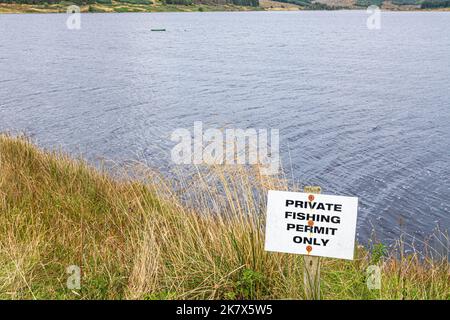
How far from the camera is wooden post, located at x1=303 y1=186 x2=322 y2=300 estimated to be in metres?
4.26

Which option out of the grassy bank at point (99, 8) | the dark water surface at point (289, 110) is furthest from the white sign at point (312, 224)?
the grassy bank at point (99, 8)

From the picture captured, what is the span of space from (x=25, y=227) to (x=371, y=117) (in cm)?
1680

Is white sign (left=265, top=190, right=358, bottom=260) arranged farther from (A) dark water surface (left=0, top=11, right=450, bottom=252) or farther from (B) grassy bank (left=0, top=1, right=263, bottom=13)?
(B) grassy bank (left=0, top=1, right=263, bottom=13)

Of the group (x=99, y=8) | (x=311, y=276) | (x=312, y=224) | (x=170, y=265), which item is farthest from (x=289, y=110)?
(x=99, y=8)

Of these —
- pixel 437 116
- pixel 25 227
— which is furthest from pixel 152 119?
pixel 25 227

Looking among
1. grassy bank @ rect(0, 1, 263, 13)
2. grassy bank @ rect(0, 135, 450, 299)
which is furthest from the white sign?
grassy bank @ rect(0, 1, 263, 13)

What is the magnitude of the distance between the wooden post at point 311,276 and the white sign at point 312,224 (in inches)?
13.8

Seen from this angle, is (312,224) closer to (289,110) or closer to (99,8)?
(289,110)

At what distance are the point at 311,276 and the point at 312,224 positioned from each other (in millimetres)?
700

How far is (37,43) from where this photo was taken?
52.1 meters

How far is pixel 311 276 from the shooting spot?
437cm

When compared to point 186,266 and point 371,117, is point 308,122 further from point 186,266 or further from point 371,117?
point 186,266

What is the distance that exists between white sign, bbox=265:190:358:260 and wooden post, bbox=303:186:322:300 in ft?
1.15

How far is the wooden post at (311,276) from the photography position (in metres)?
4.26
